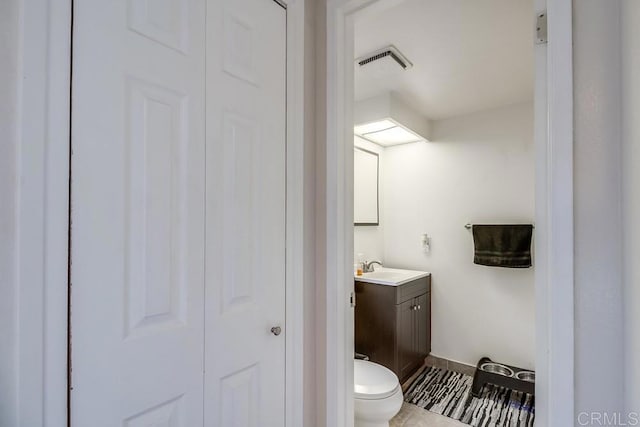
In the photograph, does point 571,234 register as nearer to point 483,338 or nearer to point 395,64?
point 395,64

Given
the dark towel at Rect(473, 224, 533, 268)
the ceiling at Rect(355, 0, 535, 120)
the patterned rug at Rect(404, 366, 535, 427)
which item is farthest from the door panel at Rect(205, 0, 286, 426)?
the dark towel at Rect(473, 224, 533, 268)

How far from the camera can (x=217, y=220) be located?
928mm

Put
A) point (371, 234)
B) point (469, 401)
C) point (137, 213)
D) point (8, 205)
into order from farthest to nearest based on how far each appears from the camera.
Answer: point (371, 234) < point (469, 401) < point (137, 213) < point (8, 205)

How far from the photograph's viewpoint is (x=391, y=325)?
92.4 inches

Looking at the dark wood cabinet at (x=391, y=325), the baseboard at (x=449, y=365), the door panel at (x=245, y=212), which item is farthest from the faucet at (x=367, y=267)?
the door panel at (x=245, y=212)

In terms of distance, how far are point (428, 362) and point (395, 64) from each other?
2.54 m

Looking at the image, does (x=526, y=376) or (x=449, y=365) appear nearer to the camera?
(x=526, y=376)

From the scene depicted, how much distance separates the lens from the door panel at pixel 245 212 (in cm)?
92

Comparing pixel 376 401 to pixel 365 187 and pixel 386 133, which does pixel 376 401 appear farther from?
pixel 386 133

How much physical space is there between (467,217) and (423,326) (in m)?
1.03

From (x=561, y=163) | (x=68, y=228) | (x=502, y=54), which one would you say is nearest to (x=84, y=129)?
(x=68, y=228)

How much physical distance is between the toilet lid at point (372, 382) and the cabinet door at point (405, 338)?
0.52 metres

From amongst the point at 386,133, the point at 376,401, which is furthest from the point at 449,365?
the point at 386,133

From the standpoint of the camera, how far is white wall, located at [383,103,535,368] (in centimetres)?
250
